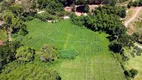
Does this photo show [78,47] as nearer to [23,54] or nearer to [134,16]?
[23,54]

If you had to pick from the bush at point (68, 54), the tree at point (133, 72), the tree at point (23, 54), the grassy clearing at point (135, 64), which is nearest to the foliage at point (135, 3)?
the grassy clearing at point (135, 64)

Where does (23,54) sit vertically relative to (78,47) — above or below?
above

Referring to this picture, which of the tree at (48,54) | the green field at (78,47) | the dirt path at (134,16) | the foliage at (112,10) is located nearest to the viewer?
the green field at (78,47)

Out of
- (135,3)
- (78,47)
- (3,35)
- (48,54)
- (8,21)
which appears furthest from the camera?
(135,3)

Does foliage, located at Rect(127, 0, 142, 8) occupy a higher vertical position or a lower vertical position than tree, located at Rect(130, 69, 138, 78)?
higher

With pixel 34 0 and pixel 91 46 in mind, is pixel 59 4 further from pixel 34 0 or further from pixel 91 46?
pixel 91 46

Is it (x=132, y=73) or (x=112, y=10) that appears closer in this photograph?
(x=132, y=73)

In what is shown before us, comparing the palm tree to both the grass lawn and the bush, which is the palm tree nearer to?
the grass lawn

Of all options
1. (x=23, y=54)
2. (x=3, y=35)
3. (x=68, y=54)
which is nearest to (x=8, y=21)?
(x=3, y=35)

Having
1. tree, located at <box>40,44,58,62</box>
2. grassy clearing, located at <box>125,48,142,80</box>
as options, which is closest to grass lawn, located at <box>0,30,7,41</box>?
tree, located at <box>40,44,58,62</box>

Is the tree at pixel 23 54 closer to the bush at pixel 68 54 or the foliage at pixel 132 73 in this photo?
the bush at pixel 68 54
